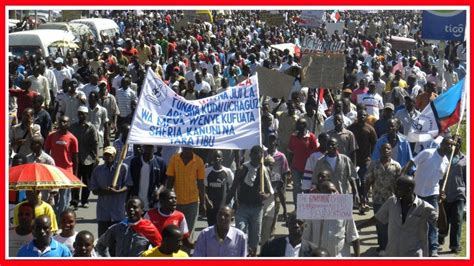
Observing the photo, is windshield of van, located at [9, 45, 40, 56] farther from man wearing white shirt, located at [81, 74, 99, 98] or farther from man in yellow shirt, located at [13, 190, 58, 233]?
man in yellow shirt, located at [13, 190, 58, 233]

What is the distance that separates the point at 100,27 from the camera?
114 ft

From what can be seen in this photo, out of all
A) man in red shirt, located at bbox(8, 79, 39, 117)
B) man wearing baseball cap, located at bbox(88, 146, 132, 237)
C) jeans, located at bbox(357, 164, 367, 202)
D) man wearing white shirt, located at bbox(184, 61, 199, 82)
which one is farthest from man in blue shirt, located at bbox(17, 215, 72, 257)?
man wearing white shirt, located at bbox(184, 61, 199, 82)

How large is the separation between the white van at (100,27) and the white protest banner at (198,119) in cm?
2347

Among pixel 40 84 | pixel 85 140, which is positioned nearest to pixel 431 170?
pixel 85 140

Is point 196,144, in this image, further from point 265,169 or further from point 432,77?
point 432,77

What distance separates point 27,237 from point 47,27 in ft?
78.8

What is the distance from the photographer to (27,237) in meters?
8.80

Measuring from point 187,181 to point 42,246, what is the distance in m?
2.81

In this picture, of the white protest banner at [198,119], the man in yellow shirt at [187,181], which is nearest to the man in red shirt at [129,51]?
the man in yellow shirt at [187,181]

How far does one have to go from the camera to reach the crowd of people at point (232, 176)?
8.58m

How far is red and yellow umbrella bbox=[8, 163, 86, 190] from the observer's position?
369 inches
